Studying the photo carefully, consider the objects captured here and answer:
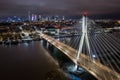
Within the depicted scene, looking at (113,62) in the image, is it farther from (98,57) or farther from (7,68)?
(7,68)

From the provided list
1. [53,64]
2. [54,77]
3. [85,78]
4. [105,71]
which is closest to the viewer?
[105,71]

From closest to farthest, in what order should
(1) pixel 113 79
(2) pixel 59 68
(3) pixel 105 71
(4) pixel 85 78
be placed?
(1) pixel 113 79
(3) pixel 105 71
(4) pixel 85 78
(2) pixel 59 68

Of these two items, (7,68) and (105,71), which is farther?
(7,68)

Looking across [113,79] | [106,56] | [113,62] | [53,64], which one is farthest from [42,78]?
[106,56]

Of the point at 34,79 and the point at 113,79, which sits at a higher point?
the point at 113,79

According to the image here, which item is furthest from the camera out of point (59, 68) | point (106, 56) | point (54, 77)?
point (106, 56)

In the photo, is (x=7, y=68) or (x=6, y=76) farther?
(x=7, y=68)

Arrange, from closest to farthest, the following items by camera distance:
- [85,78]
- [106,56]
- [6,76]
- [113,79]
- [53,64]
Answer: [113,79], [85,78], [6,76], [53,64], [106,56]

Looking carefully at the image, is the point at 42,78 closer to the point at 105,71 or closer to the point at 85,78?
the point at 85,78

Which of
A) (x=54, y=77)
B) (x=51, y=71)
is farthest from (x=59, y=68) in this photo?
(x=54, y=77)
